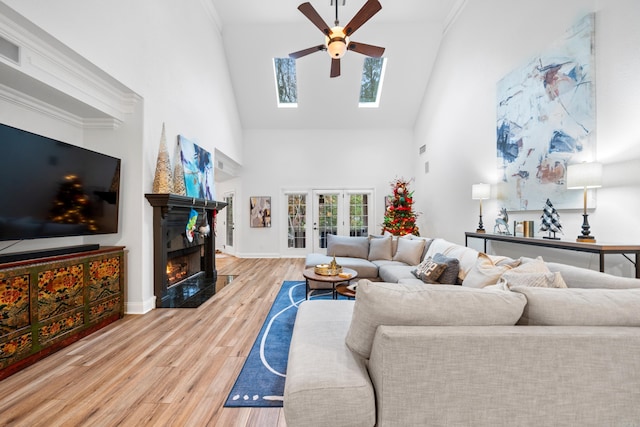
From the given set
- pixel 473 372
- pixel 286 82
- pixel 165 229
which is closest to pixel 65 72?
pixel 165 229

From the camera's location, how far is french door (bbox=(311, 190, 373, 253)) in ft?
26.2

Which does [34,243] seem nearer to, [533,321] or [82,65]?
[82,65]

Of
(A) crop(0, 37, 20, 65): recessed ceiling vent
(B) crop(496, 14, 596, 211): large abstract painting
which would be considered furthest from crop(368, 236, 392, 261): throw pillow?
(A) crop(0, 37, 20, 65): recessed ceiling vent

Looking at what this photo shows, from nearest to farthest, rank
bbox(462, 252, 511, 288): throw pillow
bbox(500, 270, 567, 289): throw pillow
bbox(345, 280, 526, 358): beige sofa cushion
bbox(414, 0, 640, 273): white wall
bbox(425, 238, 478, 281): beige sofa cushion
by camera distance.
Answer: bbox(345, 280, 526, 358): beige sofa cushion, bbox(500, 270, 567, 289): throw pillow, bbox(462, 252, 511, 288): throw pillow, bbox(414, 0, 640, 273): white wall, bbox(425, 238, 478, 281): beige sofa cushion

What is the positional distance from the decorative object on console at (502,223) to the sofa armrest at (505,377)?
9.41ft

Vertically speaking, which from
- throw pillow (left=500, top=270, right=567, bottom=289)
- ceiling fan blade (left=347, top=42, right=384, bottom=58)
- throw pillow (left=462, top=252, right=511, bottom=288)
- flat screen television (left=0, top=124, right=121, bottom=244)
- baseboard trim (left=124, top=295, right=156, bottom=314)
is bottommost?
baseboard trim (left=124, top=295, right=156, bottom=314)

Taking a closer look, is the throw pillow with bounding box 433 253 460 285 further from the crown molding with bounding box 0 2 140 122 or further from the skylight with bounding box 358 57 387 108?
the skylight with bounding box 358 57 387 108

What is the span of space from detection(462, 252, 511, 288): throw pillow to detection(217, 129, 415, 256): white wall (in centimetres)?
536

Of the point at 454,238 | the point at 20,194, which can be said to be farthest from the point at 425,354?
the point at 454,238

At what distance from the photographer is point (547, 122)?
10.7ft

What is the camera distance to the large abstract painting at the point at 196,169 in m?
4.32

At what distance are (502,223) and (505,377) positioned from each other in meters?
3.20

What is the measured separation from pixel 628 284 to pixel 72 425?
3.27 m

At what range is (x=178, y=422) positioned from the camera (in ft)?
5.35
